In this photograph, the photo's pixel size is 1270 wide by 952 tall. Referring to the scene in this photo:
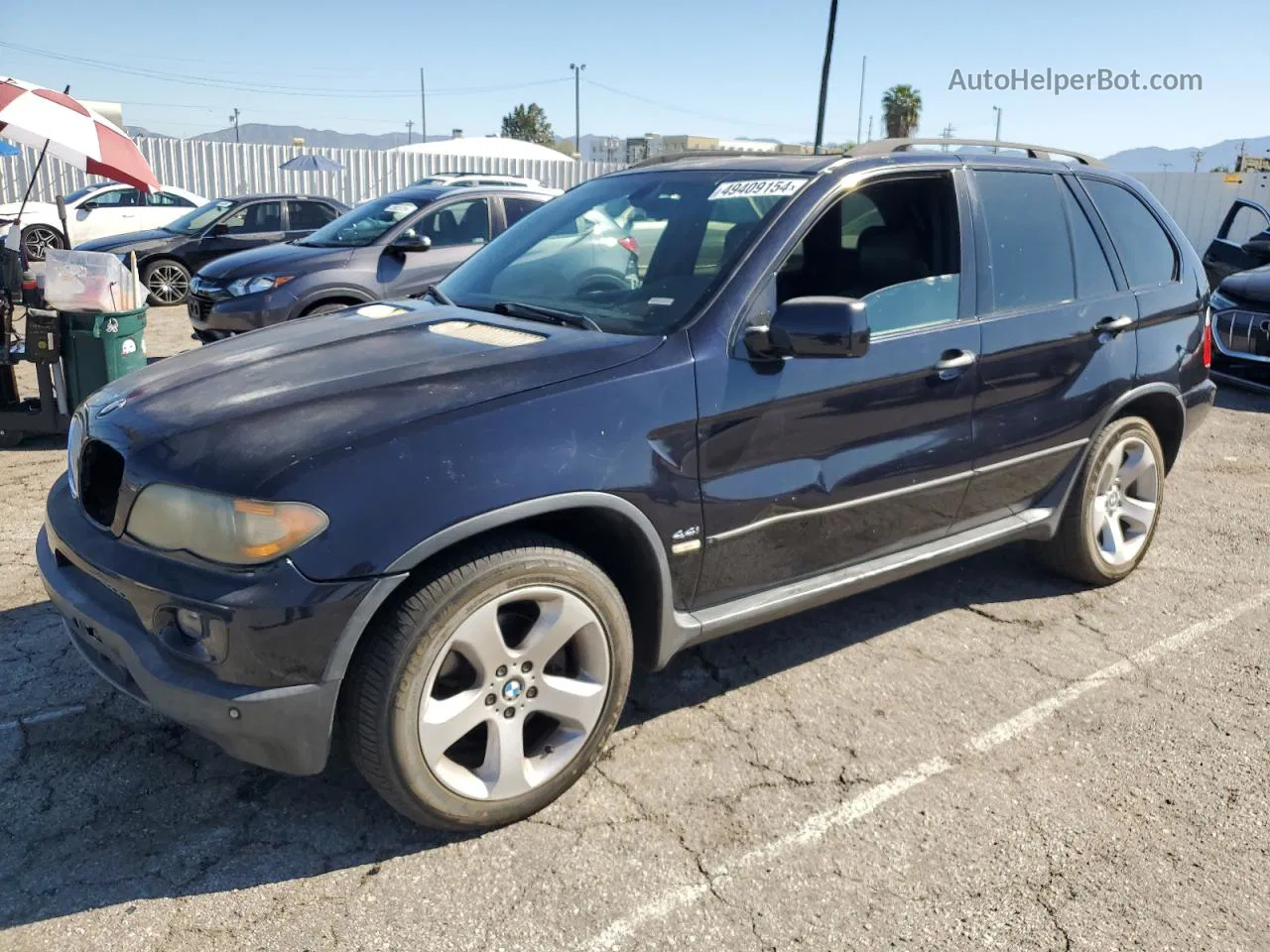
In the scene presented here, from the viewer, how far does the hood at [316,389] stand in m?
2.51

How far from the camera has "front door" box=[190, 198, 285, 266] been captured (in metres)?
13.0

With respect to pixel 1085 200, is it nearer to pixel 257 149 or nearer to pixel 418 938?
pixel 418 938

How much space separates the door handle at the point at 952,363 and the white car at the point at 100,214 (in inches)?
582

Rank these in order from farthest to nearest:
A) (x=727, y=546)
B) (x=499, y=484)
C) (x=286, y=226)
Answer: (x=286, y=226), (x=727, y=546), (x=499, y=484)

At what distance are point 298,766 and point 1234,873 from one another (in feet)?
7.99

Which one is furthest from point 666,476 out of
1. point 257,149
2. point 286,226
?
point 257,149

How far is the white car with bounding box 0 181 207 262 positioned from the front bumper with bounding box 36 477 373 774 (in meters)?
14.8

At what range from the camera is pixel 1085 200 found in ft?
14.1

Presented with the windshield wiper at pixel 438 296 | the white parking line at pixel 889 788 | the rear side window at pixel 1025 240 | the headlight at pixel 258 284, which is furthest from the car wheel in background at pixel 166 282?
the white parking line at pixel 889 788

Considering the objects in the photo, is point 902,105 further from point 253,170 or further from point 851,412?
point 851,412

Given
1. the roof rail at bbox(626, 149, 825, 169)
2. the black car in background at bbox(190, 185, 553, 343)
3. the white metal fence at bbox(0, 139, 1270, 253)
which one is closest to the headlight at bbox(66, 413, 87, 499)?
the roof rail at bbox(626, 149, 825, 169)

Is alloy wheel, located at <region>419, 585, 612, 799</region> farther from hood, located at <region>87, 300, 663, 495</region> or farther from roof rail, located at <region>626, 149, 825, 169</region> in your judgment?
roof rail, located at <region>626, 149, 825, 169</region>

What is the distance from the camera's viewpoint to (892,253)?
3.76m

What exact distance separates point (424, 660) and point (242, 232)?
40.4 ft
